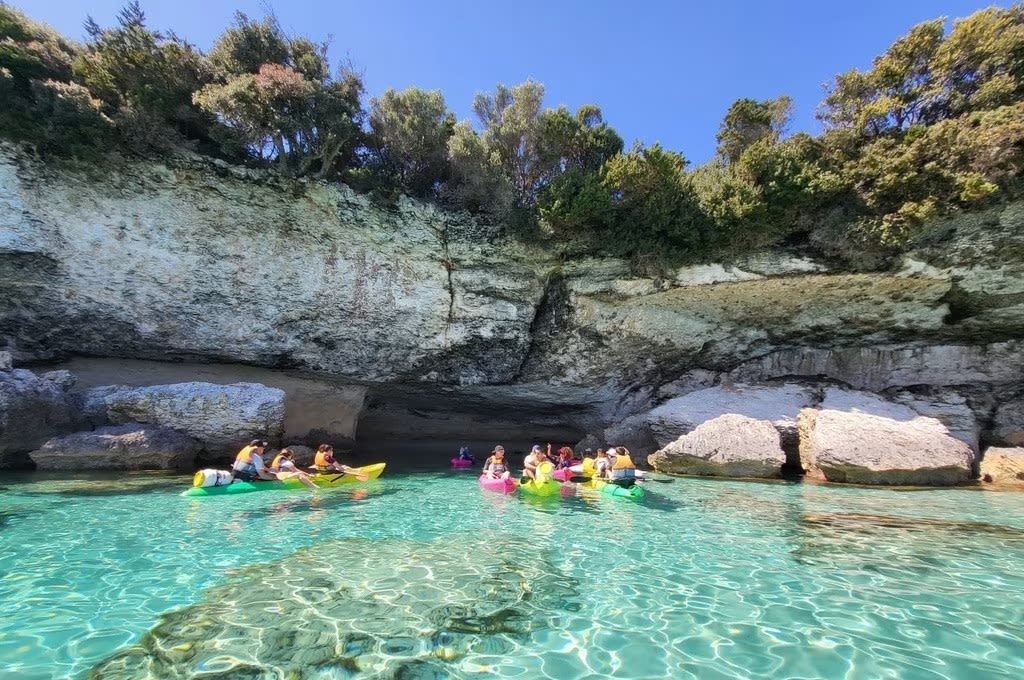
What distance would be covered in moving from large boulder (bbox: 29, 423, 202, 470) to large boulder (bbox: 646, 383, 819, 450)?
14734 millimetres

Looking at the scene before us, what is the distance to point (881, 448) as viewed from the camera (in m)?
12.5

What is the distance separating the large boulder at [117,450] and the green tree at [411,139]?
10.0 m

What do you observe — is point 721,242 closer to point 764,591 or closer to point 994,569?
point 994,569

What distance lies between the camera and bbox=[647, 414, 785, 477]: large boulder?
1321 centimetres

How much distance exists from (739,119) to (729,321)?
6705 mm

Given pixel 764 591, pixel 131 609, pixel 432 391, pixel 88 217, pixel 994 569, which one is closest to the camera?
pixel 131 609

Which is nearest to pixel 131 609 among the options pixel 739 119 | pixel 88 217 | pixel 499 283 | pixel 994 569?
pixel 994 569

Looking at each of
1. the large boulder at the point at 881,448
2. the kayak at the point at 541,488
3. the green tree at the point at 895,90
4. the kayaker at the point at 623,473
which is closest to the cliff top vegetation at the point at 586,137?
the green tree at the point at 895,90

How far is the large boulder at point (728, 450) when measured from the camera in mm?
13211

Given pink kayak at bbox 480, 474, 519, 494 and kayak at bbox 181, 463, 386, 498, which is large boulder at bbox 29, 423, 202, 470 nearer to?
kayak at bbox 181, 463, 386, 498

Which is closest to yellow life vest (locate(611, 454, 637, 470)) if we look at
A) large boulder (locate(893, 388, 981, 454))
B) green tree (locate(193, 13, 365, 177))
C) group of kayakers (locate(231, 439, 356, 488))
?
group of kayakers (locate(231, 439, 356, 488))

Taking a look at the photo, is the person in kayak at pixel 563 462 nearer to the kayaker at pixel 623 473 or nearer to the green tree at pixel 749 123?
the kayaker at pixel 623 473

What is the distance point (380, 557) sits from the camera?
5.63m

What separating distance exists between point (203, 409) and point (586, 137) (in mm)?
14938
